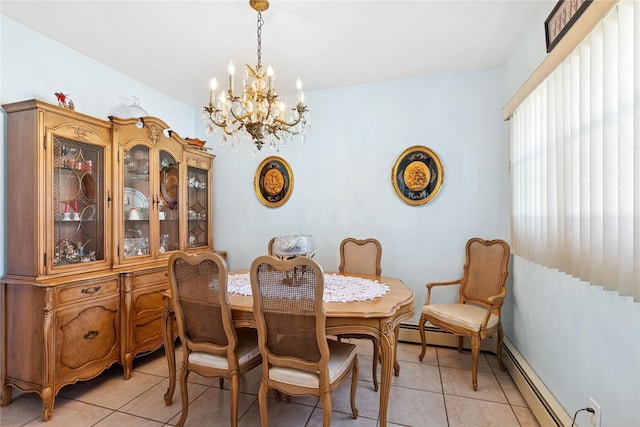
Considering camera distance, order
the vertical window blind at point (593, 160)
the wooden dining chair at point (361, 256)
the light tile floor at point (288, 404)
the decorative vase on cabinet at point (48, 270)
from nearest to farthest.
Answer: the vertical window blind at point (593, 160)
the light tile floor at point (288, 404)
the decorative vase on cabinet at point (48, 270)
the wooden dining chair at point (361, 256)

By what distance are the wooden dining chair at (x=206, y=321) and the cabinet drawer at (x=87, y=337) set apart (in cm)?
94

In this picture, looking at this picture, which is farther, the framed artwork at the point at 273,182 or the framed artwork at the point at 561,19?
the framed artwork at the point at 273,182

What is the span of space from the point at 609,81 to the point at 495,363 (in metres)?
2.40

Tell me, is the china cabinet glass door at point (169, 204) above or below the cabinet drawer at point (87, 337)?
above

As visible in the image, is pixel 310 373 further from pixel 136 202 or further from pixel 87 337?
pixel 136 202

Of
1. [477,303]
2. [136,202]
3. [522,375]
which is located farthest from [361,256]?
[136,202]

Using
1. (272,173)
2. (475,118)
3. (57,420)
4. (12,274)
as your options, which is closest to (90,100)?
(12,274)

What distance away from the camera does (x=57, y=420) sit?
6.64ft

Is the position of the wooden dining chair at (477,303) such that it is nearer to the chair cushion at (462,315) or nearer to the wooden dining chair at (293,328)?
the chair cushion at (462,315)

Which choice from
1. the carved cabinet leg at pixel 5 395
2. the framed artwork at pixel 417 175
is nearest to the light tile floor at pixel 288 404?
the carved cabinet leg at pixel 5 395

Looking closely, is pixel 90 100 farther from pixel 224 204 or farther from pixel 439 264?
pixel 439 264

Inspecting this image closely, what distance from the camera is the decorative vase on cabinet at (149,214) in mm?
2662

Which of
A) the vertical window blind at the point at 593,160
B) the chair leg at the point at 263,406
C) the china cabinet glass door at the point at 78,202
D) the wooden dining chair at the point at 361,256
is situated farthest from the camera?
the wooden dining chair at the point at 361,256

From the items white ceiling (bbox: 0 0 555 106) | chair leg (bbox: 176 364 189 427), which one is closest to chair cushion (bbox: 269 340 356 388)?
chair leg (bbox: 176 364 189 427)
